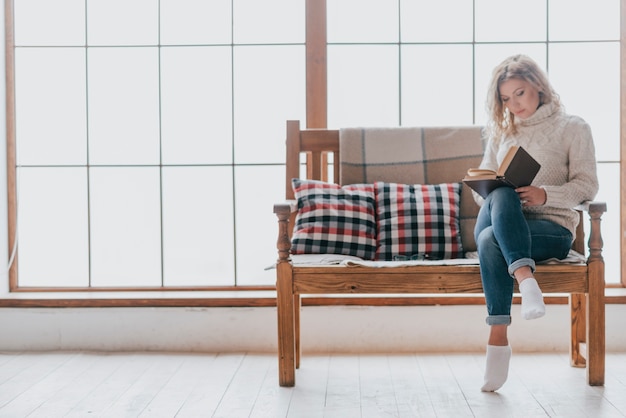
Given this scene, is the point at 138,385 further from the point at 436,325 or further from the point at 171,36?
the point at 171,36

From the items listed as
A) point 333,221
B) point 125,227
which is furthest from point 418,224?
point 125,227

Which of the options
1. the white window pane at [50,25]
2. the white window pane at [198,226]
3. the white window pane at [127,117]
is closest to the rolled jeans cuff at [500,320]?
the white window pane at [198,226]

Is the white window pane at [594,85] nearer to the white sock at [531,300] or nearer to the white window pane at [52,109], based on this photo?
the white sock at [531,300]

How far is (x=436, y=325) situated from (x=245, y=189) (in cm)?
106

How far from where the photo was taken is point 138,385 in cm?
267

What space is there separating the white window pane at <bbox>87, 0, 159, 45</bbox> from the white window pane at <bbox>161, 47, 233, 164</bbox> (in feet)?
0.42

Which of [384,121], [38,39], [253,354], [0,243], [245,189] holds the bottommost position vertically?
[253,354]

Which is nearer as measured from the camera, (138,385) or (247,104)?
(138,385)

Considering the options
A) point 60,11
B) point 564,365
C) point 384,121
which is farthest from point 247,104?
point 564,365

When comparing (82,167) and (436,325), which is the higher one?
(82,167)

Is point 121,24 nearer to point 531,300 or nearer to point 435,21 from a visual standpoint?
point 435,21

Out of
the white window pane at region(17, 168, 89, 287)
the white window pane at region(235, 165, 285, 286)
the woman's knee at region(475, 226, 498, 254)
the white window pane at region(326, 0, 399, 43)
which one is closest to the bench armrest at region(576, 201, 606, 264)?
the woman's knee at region(475, 226, 498, 254)

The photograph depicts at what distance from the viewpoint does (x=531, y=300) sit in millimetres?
2348

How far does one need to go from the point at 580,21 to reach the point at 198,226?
198 cm
